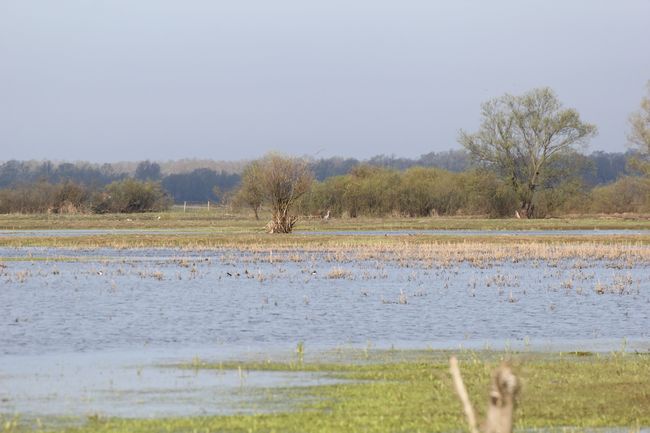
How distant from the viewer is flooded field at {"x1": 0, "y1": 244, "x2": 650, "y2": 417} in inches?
680

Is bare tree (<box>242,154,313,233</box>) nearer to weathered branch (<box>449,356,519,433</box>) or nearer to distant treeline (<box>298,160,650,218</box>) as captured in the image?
distant treeline (<box>298,160,650,218</box>)

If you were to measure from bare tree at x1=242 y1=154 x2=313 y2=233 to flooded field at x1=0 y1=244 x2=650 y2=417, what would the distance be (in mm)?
19429

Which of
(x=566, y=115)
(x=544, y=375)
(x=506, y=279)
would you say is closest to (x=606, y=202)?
(x=566, y=115)

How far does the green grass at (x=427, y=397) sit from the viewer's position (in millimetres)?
13781

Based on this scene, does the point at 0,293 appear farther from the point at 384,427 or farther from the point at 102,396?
the point at 384,427

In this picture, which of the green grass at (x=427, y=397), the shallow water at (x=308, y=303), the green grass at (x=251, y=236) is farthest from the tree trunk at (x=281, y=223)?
the green grass at (x=427, y=397)

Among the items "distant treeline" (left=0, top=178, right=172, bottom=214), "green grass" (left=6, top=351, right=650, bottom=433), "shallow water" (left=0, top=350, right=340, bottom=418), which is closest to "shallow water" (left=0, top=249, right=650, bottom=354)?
"shallow water" (left=0, top=350, right=340, bottom=418)

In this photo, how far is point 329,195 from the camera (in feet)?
333

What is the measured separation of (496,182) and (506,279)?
209 ft

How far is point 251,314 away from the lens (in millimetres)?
27844

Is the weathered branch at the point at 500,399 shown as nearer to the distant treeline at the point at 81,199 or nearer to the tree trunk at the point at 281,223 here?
the tree trunk at the point at 281,223

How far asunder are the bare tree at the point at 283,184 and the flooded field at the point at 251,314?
63.7 feet

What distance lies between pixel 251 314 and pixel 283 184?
39892mm

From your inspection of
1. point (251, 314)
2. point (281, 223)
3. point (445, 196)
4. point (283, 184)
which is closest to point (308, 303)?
point (251, 314)
